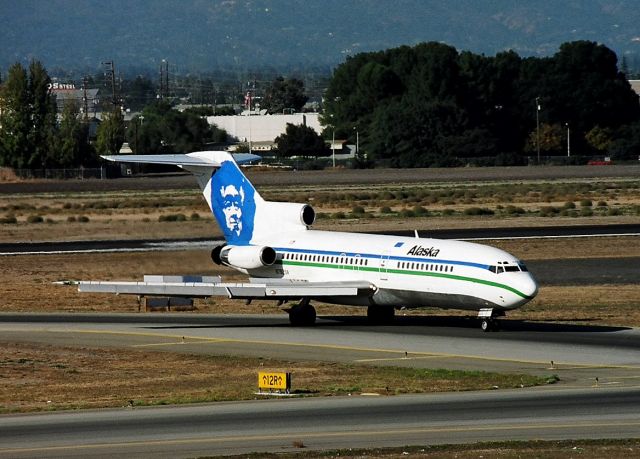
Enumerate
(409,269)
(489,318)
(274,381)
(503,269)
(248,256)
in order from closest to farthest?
(274,381)
(503,269)
(489,318)
(409,269)
(248,256)

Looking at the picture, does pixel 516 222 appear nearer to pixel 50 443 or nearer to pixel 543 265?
pixel 543 265

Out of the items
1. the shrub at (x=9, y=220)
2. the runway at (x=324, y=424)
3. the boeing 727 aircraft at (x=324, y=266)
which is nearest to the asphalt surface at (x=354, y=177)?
the shrub at (x=9, y=220)

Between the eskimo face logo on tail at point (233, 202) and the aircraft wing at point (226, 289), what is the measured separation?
13.7ft

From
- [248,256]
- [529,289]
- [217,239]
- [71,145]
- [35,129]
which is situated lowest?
[217,239]

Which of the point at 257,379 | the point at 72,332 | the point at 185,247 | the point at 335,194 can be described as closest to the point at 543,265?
the point at 185,247

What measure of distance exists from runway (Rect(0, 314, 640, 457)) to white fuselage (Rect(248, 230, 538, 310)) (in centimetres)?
121

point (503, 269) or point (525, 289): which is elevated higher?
point (503, 269)

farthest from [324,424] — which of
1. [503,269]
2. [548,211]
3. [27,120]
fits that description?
[27,120]

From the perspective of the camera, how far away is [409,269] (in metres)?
44.9

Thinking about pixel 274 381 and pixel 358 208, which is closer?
pixel 274 381

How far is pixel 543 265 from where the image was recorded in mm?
64812

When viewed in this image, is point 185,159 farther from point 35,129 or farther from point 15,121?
point 15,121

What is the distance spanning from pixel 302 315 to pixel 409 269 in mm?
4522

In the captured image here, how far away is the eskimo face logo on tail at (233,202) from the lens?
50.4 metres
